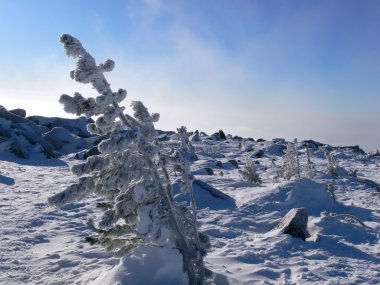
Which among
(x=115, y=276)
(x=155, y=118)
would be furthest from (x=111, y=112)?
(x=115, y=276)

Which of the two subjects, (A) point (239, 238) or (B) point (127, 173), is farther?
(A) point (239, 238)

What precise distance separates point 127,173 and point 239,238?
4.92m

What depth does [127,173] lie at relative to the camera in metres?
5.82

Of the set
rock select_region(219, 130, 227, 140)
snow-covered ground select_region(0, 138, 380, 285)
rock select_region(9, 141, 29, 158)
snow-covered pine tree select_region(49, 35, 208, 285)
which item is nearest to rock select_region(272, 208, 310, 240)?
snow-covered ground select_region(0, 138, 380, 285)

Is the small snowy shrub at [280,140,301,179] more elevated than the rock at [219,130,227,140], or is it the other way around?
the rock at [219,130,227,140]

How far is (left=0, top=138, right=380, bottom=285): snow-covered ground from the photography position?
23.5 ft

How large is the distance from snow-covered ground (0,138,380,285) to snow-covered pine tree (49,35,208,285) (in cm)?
51

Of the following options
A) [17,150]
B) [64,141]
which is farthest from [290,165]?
[64,141]

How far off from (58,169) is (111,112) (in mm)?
17146

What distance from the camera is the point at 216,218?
38.5 ft

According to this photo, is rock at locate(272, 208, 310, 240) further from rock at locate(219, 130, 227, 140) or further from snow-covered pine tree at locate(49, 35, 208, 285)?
rock at locate(219, 130, 227, 140)

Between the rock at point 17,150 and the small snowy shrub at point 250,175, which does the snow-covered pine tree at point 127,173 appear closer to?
the small snowy shrub at point 250,175

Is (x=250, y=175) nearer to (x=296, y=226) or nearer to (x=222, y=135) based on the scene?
(x=296, y=226)

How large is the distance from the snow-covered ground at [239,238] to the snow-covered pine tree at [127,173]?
0.51m
